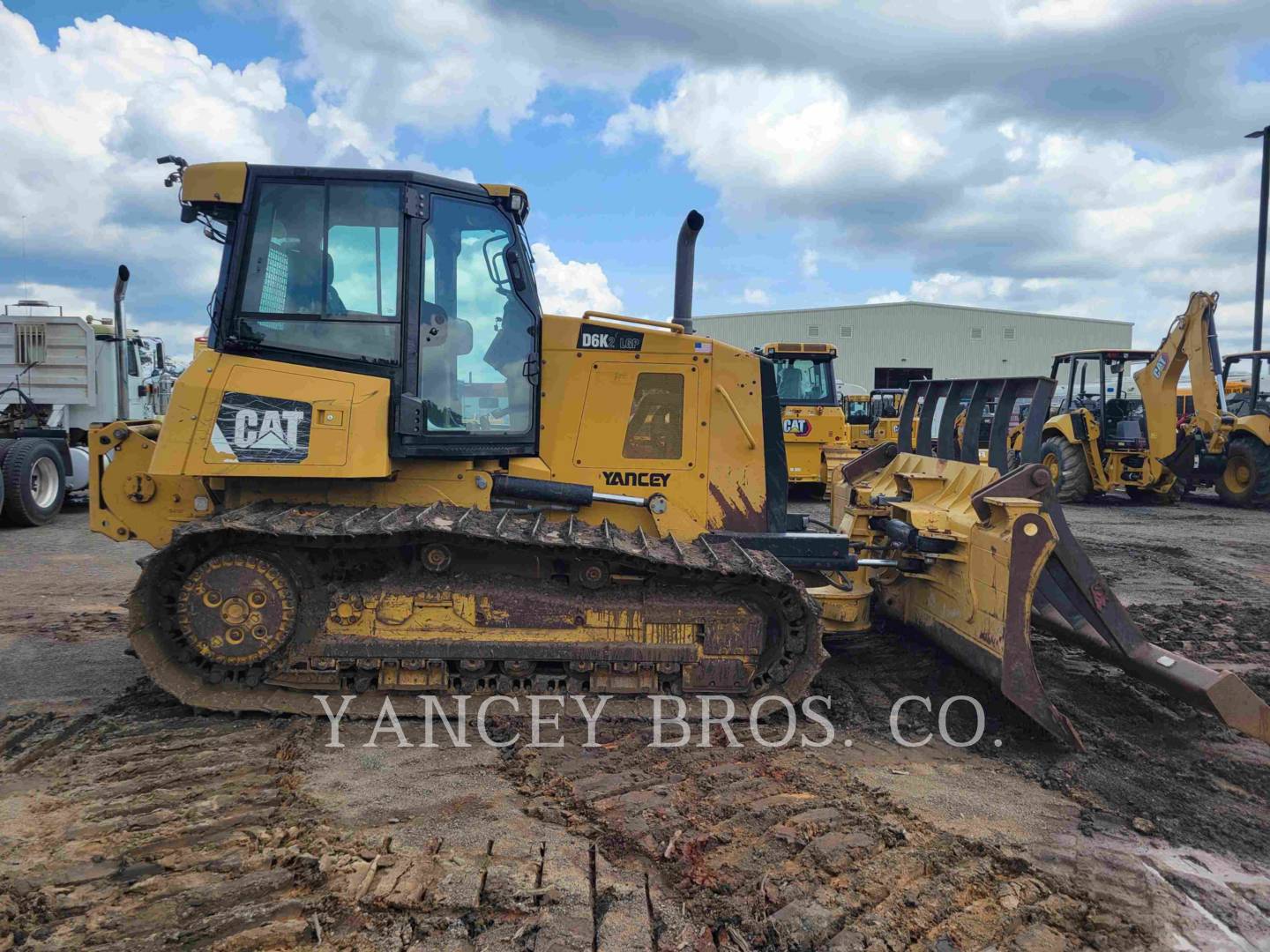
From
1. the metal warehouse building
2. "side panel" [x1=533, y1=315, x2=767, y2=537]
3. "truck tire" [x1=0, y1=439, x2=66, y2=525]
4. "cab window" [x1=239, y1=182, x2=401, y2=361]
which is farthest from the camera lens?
the metal warehouse building

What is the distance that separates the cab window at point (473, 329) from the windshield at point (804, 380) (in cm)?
1033

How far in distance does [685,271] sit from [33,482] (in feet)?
36.0

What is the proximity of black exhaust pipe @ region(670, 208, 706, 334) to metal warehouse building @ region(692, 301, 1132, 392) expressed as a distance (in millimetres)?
36428

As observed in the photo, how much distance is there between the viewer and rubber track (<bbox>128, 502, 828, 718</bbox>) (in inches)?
171

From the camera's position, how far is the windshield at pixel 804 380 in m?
14.8

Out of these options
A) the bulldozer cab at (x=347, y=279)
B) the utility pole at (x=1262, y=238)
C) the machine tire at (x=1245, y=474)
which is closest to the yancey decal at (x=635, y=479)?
the bulldozer cab at (x=347, y=279)

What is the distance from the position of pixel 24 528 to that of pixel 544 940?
12.1 meters

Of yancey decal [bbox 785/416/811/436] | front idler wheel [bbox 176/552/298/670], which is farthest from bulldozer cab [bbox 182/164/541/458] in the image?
yancey decal [bbox 785/416/811/436]

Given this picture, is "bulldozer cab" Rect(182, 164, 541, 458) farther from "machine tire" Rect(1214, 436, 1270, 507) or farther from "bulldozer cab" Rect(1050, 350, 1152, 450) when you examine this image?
"machine tire" Rect(1214, 436, 1270, 507)

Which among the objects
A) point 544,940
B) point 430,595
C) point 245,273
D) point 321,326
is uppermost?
point 245,273

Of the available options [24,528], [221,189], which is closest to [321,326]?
[221,189]

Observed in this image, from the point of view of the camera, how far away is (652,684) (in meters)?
4.75

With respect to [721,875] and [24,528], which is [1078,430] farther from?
[24,528]

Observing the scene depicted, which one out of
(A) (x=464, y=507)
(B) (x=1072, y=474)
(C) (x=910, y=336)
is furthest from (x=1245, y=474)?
(C) (x=910, y=336)
